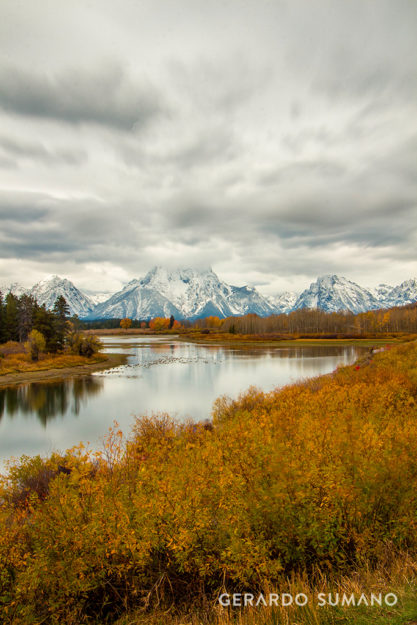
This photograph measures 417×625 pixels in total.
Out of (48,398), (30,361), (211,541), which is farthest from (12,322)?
(211,541)

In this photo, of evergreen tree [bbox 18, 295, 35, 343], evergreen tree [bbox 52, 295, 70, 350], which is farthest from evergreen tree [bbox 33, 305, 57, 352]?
evergreen tree [bbox 18, 295, 35, 343]

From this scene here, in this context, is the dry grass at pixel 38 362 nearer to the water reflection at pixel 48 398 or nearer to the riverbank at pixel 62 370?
the riverbank at pixel 62 370

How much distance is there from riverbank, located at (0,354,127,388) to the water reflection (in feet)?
12.3

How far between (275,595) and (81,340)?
78.4 metres

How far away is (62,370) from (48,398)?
76.7 ft

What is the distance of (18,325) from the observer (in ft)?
303

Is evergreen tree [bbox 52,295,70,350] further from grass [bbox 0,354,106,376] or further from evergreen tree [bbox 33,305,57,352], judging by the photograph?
grass [bbox 0,354,106,376]

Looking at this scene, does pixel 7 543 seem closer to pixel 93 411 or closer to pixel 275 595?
pixel 275 595

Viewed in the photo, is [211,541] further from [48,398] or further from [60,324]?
[60,324]

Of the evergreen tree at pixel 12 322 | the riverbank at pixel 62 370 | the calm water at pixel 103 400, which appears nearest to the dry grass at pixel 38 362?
the riverbank at pixel 62 370

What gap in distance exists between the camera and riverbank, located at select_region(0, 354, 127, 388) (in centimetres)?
5197

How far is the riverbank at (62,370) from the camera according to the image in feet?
171

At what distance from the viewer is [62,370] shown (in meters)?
61.7

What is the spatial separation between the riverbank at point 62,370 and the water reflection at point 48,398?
12.3 ft
